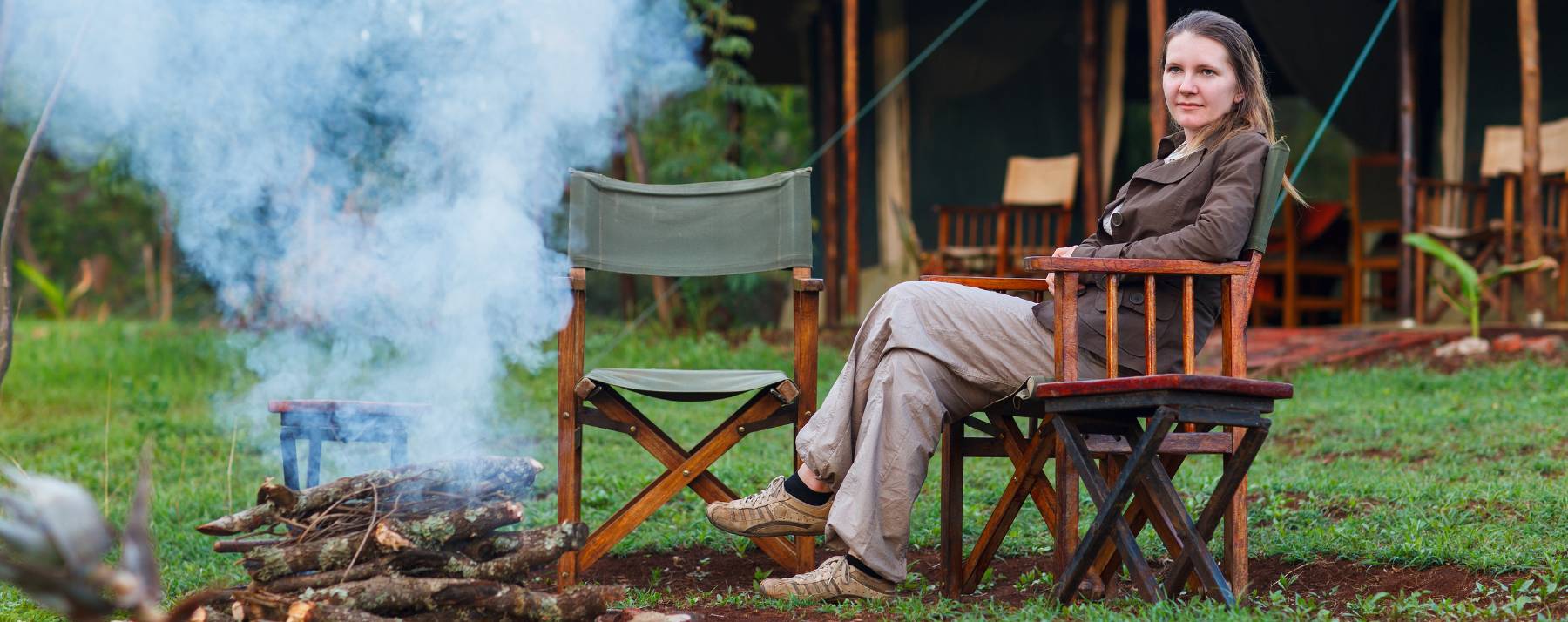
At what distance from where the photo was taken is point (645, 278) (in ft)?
31.5

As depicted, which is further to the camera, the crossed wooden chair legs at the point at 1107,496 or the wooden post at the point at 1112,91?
the wooden post at the point at 1112,91

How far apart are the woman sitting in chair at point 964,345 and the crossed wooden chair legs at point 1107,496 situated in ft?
0.52

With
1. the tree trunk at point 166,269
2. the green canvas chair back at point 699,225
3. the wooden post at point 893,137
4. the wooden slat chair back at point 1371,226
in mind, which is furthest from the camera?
the tree trunk at point 166,269

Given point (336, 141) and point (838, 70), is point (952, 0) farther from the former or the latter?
point (336, 141)

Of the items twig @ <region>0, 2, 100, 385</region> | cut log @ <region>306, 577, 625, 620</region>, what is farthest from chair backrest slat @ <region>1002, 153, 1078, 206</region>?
cut log @ <region>306, 577, 625, 620</region>

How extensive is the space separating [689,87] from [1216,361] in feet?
13.2

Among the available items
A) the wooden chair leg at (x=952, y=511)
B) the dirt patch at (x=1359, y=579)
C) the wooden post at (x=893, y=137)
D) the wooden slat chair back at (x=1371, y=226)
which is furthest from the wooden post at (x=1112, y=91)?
the wooden chair leg at (x=952, y=511)

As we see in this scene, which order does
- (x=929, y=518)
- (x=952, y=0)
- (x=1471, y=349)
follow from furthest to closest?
(x=952, y=0)
(x=1471, y=349)
(x=929, y=518)

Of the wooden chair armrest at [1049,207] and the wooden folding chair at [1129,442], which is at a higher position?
the wooden chair armrest at [1049,207]

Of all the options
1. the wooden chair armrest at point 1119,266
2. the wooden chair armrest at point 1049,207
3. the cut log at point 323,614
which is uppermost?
the wooden chair armrest at point 1049,207

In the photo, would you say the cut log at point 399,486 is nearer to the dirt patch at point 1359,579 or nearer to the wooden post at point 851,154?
the dirt patch at point 1359,579

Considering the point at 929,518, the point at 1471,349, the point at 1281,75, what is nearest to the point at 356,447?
the point at 929,518

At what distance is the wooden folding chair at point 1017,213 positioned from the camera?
713 cm

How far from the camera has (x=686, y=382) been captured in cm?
273
